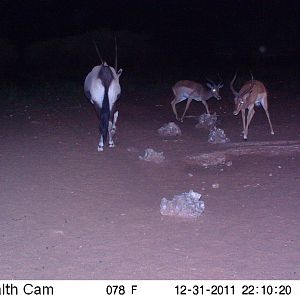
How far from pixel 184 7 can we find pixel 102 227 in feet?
109

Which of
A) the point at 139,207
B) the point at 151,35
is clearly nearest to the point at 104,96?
the point at 139,207

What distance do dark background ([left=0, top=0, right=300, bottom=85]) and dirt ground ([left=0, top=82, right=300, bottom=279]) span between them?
13.3 meters

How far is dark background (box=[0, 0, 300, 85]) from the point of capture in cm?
2775

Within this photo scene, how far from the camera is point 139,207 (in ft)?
25.8

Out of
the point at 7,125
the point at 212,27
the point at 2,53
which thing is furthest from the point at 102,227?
the point at 212,27

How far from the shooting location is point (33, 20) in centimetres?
3722

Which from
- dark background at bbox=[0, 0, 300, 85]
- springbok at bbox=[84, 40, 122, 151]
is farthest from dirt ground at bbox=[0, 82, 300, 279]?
dark background at bbox=[0, 0, 300, 85]

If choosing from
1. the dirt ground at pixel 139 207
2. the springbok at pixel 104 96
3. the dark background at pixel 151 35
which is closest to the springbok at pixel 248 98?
the dirt ground at pixel 139 207

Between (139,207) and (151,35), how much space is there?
28454mm

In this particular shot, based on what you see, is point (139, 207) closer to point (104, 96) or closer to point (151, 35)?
point (104, 96)

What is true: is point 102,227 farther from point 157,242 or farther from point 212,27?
point 212,27

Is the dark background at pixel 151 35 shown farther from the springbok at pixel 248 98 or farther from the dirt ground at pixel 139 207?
the dirt ground at pixel 139 207

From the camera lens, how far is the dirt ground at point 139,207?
6008 millimetres

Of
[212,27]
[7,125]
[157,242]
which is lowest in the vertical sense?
[157,242]
